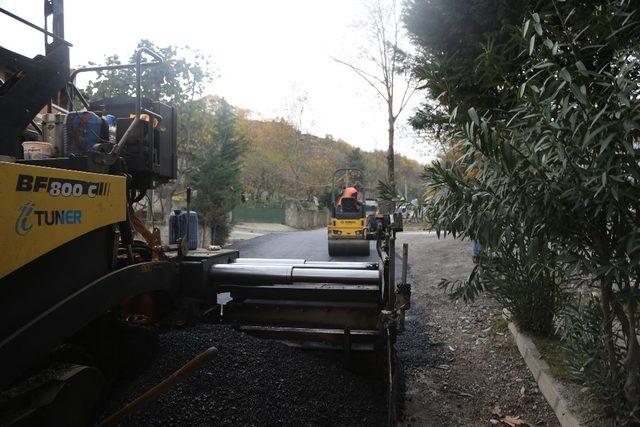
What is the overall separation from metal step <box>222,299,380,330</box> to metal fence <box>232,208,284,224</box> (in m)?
30.4

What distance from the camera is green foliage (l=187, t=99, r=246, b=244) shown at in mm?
16250

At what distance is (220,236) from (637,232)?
15.9m

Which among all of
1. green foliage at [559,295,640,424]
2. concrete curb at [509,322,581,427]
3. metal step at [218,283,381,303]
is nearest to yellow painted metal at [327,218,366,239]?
concrete curb at [509,322,581,427]

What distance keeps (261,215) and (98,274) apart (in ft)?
109

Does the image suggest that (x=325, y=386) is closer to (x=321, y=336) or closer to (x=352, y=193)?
(x=321, y=336)

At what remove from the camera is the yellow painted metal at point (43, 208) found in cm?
192

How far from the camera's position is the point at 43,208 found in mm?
2084

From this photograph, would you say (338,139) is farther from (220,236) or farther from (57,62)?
(57,62)

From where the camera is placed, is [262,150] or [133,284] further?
[262,150]

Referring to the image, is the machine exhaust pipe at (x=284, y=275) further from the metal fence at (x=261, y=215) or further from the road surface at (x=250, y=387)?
the metal fence at (x=261, y=215)

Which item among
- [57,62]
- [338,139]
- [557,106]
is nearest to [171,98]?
[57,62]

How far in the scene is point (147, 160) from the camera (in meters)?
3.38

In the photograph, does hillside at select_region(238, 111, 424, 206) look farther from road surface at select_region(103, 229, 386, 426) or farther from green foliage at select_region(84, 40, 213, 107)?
road surface at select_region(103, 229, 386, 426)

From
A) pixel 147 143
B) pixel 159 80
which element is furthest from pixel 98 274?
pixel 159 80
